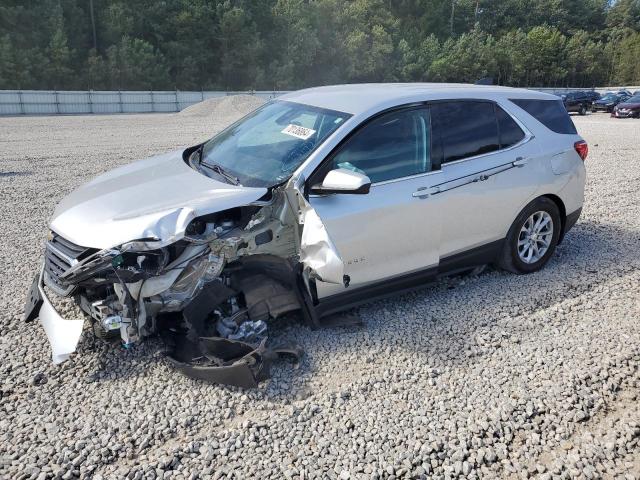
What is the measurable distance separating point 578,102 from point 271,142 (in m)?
34.5

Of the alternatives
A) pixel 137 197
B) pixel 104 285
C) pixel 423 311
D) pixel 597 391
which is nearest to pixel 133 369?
pixel 104 285

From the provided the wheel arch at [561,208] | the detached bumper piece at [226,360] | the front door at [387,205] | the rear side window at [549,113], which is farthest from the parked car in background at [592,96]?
the detached bumper piece at [226,360]

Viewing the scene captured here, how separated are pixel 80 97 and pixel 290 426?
3764 cm

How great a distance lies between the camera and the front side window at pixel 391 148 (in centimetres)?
381

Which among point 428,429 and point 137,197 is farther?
point 137,197

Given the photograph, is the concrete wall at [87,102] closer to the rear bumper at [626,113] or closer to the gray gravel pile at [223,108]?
the gray gravel pile at [223,108]

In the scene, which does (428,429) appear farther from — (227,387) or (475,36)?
(475,36)

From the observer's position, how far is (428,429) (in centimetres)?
294

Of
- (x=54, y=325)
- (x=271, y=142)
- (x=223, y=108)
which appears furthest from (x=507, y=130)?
(x=223, y=108)

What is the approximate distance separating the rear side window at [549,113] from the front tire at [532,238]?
2.51 feet

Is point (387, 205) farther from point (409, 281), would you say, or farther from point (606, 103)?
point (606, 103)

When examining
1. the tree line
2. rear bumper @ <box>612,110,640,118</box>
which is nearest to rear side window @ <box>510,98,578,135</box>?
rear bumper @ <box>612,110,640,118</box>

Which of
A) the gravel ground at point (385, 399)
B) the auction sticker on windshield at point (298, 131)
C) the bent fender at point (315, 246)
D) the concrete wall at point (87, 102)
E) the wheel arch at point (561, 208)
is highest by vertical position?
the auction sticker on windshield at point (298, 131)

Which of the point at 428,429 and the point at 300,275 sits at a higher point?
the point at 300,275
